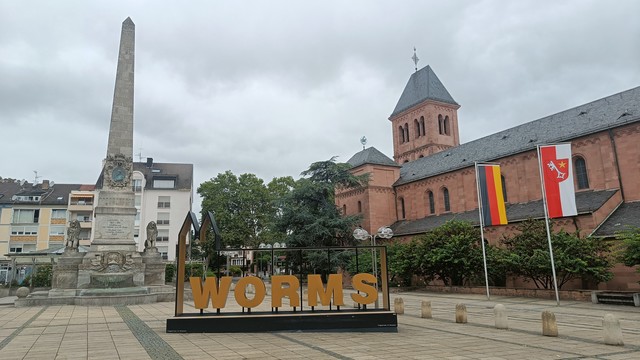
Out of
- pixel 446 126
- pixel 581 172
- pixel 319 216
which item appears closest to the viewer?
pixel 581 172

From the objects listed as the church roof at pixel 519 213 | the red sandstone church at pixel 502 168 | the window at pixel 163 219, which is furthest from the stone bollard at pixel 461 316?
the window at pixel 163 219

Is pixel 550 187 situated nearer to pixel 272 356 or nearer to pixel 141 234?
pixel 272 356

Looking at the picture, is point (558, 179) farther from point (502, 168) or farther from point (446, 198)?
point (446, 198)

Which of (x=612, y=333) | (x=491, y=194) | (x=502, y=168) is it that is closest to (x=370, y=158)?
(x=502, y=168)

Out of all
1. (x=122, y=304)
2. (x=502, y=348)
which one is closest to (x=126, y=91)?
(x=122, y=304)

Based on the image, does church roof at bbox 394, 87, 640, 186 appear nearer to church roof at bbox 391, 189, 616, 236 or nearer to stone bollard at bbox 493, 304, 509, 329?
church roof at bbox 391, 189, 616, 236

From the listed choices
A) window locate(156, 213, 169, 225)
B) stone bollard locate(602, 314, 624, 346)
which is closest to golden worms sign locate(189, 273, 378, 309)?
stone bollard locate(602, 314, 624, 346)

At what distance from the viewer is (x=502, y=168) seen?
125 feet

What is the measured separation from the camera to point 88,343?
1038cm

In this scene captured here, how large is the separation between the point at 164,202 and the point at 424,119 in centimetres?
3905

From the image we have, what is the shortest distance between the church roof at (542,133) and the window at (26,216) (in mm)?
49914

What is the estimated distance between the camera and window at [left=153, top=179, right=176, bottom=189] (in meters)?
61.1

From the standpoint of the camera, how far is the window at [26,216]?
5804cm

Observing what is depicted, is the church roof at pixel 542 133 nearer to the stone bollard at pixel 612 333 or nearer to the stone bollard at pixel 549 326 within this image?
the stone bollard at pixel 549 326
